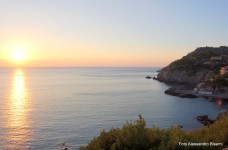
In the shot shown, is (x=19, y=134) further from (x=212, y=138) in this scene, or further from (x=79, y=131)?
(x=212, y=138)

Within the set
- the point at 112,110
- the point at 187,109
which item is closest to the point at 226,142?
the point at 112,110

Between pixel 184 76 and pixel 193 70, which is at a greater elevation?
Answer: pixel 193 70

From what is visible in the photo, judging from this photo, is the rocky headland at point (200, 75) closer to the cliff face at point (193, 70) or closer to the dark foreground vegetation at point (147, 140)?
the cliff face at point (193, 70)

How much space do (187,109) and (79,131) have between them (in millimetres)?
34660

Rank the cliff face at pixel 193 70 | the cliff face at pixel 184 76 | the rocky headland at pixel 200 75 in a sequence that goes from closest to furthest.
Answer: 1. the rocky headland at pixel 200 75
2. the cliff face at pixel 184 76
3. the cliff face at pixel 193 70

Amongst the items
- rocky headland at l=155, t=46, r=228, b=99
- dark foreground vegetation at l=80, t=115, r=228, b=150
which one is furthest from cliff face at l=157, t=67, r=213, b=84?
dark foreground vegetation at l=80, t=115, r=228, b=150

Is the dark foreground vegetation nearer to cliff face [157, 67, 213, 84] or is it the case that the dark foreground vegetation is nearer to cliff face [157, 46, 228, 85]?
cliff face [157, 46, 228, 85]

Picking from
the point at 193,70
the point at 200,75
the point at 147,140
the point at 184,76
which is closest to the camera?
the point at 147,140

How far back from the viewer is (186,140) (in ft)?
43.0

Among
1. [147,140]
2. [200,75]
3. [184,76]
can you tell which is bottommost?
[184,76]

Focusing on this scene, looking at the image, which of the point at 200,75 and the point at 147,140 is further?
the point at 200,75

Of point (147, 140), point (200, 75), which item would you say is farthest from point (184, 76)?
point (147, 140)

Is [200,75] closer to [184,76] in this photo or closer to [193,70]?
[193,70]

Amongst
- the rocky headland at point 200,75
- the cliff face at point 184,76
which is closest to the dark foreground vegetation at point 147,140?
the rocky headland at point 200,75
